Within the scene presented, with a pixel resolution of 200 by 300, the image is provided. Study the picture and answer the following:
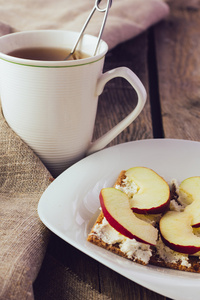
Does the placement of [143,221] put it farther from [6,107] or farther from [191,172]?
[6,107]

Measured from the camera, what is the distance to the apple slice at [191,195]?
30.0 inches

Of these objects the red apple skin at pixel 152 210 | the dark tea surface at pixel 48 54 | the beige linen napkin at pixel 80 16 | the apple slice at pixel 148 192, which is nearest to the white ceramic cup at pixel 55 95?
the dark tea surface at pixel 48 54

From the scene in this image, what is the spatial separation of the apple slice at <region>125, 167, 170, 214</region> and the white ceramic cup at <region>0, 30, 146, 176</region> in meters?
0.16

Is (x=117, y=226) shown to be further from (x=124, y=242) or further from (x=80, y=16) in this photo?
(x=80, y=16)

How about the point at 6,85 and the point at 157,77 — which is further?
the point at 157,77

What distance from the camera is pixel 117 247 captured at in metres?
0.69

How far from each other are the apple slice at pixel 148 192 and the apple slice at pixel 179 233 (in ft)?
0.09

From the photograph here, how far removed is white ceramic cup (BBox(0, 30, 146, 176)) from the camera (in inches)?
32.1

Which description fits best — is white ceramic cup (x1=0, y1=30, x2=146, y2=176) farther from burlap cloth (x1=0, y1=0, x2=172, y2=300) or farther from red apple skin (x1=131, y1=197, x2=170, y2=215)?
red apple skin (x1=131, y1=197, x2=170, y2=215)

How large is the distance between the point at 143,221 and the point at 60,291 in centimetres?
19

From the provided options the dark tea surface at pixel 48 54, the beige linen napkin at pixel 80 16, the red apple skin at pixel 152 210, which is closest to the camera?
the red apple skin at pixel 152 210

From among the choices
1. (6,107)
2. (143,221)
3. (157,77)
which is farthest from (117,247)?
(157,77)

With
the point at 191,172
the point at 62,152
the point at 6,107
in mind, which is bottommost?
the point at 191,172

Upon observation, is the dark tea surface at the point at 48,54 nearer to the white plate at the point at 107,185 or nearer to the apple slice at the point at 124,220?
the white plate at the point at 107,185
